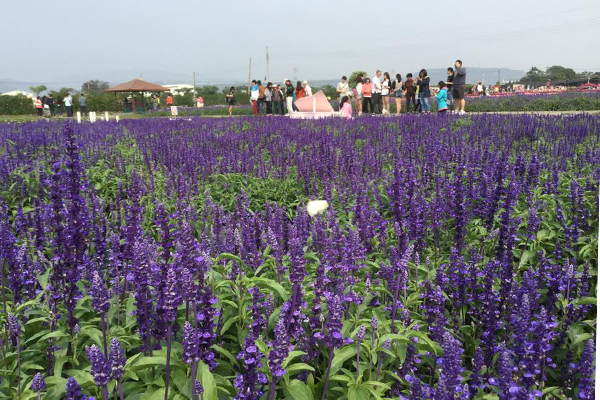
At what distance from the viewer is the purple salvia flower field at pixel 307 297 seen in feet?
7.50

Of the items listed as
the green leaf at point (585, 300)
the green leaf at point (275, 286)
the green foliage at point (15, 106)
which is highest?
the green foliage at point (15, 106)

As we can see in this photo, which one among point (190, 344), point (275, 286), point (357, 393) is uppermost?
point (190, 344)

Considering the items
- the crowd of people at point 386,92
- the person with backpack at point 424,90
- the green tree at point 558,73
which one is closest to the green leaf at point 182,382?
the crowd of people at point 386,92

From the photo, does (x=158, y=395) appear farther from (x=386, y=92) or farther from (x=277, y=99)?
(x=277, y=99)

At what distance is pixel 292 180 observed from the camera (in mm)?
7559

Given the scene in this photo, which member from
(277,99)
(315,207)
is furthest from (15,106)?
(315,207)

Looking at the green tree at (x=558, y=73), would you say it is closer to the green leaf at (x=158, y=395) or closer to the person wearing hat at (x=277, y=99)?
the person wearing hat at (x=277, y=99)

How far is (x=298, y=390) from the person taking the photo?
2.44m

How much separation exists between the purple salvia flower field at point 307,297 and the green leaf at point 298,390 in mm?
19

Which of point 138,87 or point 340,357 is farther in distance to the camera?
point 138,87

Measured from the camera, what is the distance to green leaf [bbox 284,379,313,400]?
7.91 ft

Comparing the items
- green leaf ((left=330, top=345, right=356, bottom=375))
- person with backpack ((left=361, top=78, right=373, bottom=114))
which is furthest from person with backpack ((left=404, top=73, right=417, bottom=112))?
green leaf ((left=330, top=345, right=356, bottom=375))

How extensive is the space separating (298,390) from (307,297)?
881 millimetres

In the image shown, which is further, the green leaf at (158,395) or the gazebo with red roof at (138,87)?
the gazebo with red roof at (138,87)
